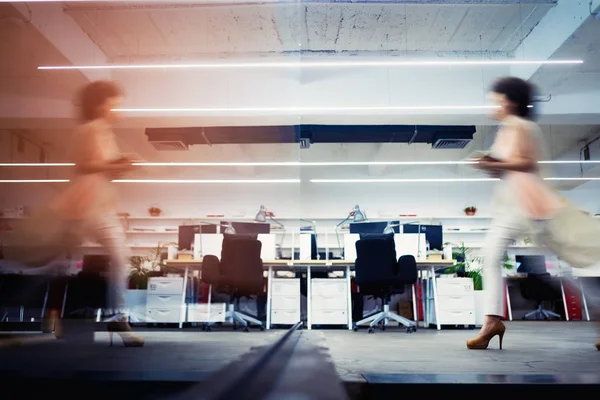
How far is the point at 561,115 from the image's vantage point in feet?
21.7

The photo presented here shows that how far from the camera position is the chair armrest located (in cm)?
491

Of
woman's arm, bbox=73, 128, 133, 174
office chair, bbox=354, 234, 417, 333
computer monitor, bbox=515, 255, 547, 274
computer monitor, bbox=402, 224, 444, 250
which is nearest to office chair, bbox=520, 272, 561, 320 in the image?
computer monitor, bbox=515, 255, 547, 274

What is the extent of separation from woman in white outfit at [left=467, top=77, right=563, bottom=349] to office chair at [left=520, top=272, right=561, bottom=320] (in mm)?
6174

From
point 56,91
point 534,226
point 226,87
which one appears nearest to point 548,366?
point 534,226

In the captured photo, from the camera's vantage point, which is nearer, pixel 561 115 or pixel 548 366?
pixel 548 366

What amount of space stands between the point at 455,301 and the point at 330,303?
1.41 meters

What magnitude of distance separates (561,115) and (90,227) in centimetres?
683

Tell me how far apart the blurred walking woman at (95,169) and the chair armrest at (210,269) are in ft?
9.87

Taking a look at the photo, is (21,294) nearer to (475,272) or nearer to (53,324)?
(53,324)

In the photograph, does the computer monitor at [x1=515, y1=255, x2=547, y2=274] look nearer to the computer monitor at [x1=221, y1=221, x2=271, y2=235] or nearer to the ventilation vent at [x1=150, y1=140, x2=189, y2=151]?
the computer monitor at [x1=221, y1=221, x2=271, y2=235]

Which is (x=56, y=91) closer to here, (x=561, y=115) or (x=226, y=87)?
(x=226, y=87)

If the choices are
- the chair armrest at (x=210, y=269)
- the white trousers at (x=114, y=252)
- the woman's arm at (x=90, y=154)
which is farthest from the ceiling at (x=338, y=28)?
the woman's arm at (x=90, y=154)

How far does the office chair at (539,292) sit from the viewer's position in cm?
798

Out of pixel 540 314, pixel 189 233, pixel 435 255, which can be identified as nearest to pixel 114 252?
pixel 189 233
